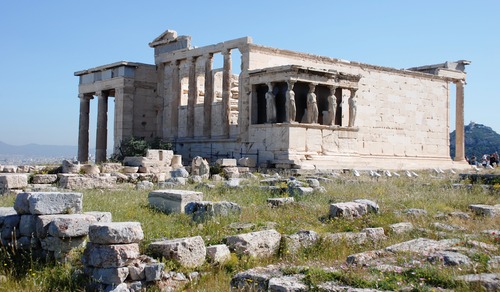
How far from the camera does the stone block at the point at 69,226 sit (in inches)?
284

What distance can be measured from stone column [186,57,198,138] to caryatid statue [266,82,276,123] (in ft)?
15.1

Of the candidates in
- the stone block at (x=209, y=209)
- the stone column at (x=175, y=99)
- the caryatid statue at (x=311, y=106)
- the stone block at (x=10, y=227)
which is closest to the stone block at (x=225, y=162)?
the caryatid statue at (x=311, y=106)

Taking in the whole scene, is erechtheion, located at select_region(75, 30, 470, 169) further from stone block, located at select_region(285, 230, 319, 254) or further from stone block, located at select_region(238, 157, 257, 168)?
stone block, located at select_region(285, 230, 319, 254)

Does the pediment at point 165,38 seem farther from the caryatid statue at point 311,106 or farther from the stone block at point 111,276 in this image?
the stone block at point 111,276

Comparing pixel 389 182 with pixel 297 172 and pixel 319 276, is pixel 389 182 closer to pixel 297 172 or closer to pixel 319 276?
pixel 297 172

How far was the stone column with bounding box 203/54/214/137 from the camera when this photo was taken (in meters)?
24.8

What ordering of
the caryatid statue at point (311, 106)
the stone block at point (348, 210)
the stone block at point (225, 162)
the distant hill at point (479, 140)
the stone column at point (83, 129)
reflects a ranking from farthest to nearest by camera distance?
the distant hill at point (479, 140)
the stone column at point (83, 129)
the caryatid statue at point (311, 106)
the stone block at point (225, 162)
the stone block at point (348, 210)

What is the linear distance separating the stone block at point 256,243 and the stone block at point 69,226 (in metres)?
1.77

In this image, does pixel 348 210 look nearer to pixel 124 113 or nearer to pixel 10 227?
pixel 10 227

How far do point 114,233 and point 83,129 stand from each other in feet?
74.6

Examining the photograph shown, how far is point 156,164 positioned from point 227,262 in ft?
40.3

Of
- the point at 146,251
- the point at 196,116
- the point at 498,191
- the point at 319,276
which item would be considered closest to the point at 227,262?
the point at 146,251

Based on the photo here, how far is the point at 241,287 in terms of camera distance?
6.14 m

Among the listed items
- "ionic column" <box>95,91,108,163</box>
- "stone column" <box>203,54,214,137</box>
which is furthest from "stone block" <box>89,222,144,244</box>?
"ionic column" <box>95,91,108,163</box>
